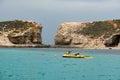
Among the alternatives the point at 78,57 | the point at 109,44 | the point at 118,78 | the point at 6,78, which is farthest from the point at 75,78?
the point at 109,44

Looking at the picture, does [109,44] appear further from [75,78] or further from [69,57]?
[75,78]

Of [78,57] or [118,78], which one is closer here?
[118,78]

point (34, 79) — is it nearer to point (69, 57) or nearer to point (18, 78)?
point (18, 78)

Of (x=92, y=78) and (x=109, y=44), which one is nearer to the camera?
(x=92, y=78)

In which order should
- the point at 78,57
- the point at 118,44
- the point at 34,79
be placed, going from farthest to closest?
the point at 118,44 → the point at 78,57 → the point at 34,79

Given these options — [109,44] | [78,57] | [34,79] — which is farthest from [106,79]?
[109,44]

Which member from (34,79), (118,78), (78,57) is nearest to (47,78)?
(34,79)

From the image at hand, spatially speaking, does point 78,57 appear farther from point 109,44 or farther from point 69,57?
point 109,44

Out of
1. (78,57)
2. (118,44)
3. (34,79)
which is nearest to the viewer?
(34,79)

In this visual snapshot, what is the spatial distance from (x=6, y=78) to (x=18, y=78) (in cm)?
128

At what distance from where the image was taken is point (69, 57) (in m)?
92.4

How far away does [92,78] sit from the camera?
1718 inches

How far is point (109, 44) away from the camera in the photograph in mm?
198875

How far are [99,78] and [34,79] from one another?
23.9 ft
